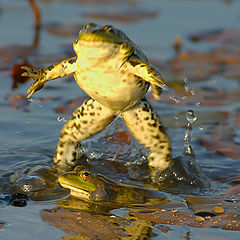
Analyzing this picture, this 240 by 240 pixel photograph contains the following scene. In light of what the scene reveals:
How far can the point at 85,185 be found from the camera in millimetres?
4719

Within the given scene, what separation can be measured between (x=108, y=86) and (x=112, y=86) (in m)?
0.03

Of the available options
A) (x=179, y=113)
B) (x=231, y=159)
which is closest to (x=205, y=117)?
(x=179, y=113)

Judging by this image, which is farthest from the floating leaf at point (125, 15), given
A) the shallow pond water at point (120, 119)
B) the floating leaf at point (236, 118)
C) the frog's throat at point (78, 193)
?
the frog's throat at point (78, 193)

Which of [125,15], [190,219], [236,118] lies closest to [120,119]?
[236,118]

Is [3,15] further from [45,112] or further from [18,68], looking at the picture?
[45,112]

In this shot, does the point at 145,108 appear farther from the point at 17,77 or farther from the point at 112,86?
the point at 17,77

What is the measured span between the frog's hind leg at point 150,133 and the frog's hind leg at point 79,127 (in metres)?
0.17

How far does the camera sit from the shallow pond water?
14.2 ft

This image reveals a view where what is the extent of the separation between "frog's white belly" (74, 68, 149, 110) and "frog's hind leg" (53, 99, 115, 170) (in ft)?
0.87

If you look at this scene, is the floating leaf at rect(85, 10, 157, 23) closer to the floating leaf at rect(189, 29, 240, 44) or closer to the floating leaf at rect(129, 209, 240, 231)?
the floating leaf at rect(189, 29, 240, 44)

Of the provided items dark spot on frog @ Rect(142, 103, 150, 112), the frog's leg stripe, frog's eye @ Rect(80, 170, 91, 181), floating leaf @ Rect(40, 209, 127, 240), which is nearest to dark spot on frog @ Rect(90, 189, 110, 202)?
frog's eye @ Rect(80, 170, 91, 181)

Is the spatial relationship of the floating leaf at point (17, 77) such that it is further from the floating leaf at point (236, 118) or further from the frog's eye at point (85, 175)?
the frog's eye at point (85, 175)

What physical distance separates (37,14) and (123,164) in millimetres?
5377

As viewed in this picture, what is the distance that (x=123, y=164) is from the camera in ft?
18.7
